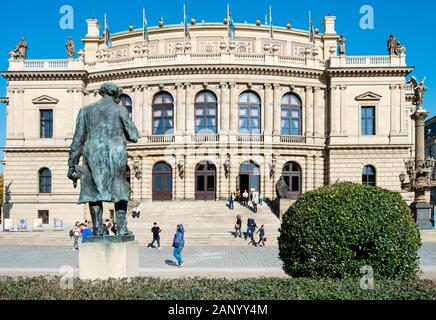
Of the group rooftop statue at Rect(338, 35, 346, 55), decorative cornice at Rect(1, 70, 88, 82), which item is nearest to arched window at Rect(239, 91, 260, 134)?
rooftop statue at Rect(338, 35, 346, 55)

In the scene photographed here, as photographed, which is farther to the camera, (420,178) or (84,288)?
(420,178)

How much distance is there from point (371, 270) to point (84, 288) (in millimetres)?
5517

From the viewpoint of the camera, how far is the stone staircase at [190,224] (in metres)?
31.0

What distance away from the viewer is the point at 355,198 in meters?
11.0

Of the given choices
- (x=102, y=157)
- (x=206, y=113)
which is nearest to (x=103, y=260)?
(x=102, y=157)

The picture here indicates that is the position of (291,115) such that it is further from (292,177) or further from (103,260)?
(103,260)

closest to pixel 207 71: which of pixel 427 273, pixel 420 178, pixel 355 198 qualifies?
pixel 420 178

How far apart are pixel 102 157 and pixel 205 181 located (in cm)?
3648

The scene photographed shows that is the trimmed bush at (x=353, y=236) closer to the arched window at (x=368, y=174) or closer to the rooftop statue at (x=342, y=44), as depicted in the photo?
the arched window at (x=368, y=174)

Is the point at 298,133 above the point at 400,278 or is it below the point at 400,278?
above

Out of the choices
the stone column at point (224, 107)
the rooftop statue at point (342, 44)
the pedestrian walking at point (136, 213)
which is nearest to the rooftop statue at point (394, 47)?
the rooftop statue at point (342, 44)

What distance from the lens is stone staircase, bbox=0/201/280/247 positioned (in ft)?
102

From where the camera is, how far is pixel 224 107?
154 feet
